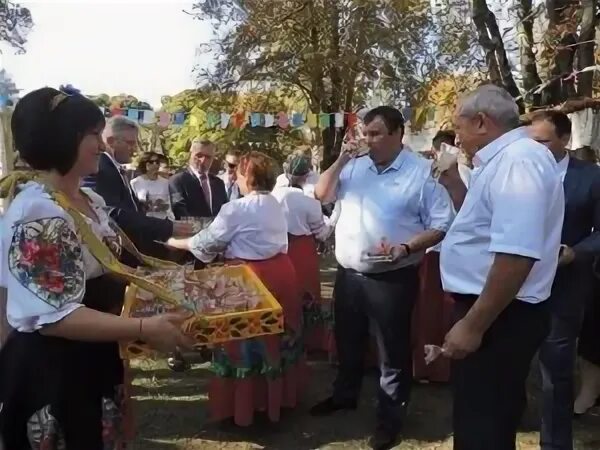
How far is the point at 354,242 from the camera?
3.93 meters

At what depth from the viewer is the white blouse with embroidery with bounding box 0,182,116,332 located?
1.75 m

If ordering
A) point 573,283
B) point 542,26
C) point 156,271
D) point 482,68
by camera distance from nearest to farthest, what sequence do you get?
point 156,271, point 573,283, point 542,26, point 482,68

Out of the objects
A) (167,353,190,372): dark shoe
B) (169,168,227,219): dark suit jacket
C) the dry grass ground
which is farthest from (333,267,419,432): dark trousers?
(169,168,227,219): dark suit jacket

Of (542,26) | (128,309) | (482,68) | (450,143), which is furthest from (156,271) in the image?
(482,68)

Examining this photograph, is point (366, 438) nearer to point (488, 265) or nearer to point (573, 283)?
point (573, 283)

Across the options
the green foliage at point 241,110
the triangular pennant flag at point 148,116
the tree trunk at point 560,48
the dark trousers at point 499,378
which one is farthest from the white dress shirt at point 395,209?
the green foliage at point 241,110

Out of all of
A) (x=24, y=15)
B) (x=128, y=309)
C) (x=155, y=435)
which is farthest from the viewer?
(x=24, y=15)

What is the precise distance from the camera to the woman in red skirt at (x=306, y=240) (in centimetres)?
521

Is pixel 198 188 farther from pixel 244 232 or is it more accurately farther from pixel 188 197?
pixel 244 232

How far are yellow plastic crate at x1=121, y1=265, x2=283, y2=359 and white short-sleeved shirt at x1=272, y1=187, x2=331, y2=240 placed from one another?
298 cm

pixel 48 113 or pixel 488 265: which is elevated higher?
pixel 48 113

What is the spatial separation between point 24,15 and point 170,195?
569 centimetres

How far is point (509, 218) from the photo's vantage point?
7.14 ft

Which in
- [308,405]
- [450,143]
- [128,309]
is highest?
[450,143]
